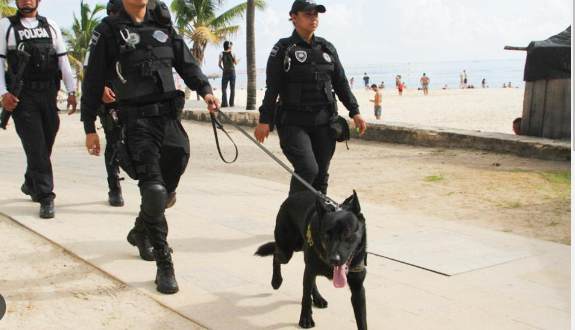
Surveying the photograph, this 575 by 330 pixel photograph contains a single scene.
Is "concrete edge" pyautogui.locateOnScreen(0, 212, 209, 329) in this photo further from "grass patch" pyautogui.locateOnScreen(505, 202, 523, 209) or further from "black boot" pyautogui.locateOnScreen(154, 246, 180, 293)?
"grass patch" pyautogui.locateOnScreen(505, 202, 523, 209)

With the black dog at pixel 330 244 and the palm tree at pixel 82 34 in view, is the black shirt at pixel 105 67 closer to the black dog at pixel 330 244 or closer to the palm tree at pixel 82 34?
the black dog at pixel 330 244

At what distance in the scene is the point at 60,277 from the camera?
4.82 metres

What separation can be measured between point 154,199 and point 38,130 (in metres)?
2.78

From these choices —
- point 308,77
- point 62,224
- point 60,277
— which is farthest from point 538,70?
point 60,277

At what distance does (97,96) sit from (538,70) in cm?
936

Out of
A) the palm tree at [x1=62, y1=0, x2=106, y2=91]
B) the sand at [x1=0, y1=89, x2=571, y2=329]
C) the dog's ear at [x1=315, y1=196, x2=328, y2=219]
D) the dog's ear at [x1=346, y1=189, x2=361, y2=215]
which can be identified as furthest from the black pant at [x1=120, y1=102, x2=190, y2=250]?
the palm tree at [x1=62, y1=0, x2=106, y2=91]

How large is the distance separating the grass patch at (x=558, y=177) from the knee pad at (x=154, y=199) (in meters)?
5.99

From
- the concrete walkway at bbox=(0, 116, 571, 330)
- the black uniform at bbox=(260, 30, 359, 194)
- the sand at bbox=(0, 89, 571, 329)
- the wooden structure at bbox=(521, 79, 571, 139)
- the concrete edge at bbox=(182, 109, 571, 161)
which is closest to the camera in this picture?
the concrete walkway at bbox=(0, 116, 571, 330)

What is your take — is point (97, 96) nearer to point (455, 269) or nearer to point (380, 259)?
point (380, 259)

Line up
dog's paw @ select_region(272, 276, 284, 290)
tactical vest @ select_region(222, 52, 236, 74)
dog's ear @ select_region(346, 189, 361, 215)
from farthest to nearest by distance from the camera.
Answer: tactical vest @ select_region(222, 52, 236, 74), dog's paw @ select_region(272, 276, 284, 290), dog's ear @ select_region(346, 189, 361, 215)

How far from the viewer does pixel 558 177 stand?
8906 mm

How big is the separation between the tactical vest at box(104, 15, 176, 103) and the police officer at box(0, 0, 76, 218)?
7.50ft

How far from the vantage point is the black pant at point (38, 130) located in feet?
21.6

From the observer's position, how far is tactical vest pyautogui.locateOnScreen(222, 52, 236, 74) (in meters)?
21.5
